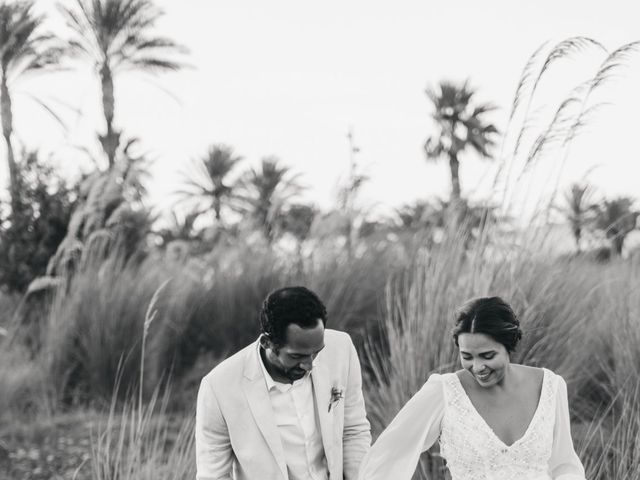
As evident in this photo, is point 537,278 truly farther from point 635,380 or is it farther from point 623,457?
point 623,457

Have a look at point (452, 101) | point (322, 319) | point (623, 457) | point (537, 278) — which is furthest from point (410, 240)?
point (452, 101)

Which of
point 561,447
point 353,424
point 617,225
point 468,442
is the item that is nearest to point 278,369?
point 353,424

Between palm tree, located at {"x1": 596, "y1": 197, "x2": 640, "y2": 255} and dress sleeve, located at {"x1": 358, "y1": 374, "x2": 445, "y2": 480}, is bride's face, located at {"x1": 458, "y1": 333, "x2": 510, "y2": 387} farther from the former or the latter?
palm tree, located at {"x1": 596, "y1": 197, "x2": 640, "y2": 255}

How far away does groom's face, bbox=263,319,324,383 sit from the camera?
2.66 meters

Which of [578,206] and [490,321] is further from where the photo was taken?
[578,206]

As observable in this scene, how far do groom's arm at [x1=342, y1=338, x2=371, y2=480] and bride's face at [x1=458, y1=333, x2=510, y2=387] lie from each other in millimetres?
582

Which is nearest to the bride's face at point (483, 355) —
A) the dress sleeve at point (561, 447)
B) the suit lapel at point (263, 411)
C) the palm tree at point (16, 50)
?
the dress sleeve at point (561, 447)

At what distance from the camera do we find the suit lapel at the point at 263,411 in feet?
9.25

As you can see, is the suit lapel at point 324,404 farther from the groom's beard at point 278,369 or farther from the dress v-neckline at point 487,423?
the dress v-neckline at point 487,423

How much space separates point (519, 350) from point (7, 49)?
19.0 m

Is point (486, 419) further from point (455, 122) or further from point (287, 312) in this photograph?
point (455, 122)

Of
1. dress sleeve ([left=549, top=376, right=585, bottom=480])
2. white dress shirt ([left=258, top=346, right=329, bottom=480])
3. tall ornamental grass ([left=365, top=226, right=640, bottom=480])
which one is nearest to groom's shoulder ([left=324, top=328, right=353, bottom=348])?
white dress shirt ([left=258, top=346, right=329, bottom=480])

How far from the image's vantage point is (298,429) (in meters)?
2.95

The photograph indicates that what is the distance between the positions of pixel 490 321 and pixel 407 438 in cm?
55
